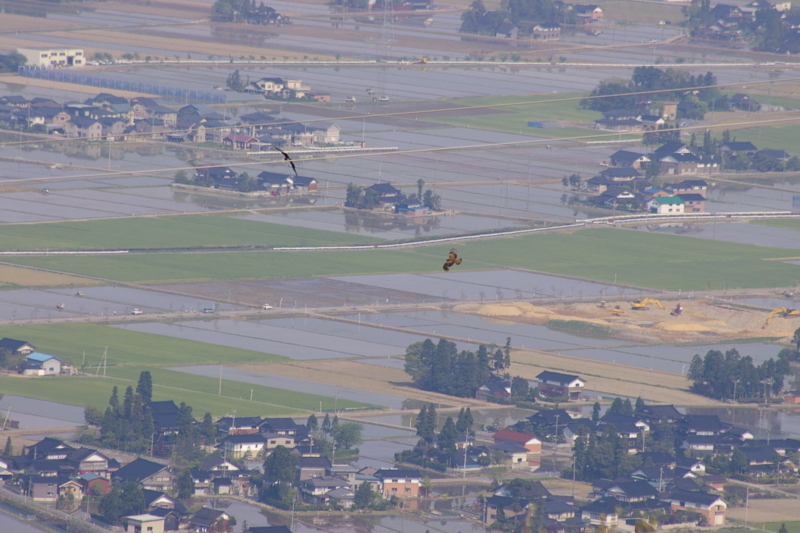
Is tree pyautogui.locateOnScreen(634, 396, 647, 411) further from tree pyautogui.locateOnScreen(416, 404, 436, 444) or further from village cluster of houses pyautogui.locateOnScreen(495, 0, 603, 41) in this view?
village cluster of houses pyautogui.locateOnScreen(495, 0, 603, 41)

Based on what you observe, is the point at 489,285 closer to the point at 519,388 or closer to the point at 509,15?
the point at 519,388

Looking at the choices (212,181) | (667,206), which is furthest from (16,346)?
(667,206)

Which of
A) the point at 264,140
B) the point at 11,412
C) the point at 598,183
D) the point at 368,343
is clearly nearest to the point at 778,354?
the point at 368,343

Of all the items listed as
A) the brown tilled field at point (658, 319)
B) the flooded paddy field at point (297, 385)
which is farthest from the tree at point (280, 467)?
the brown tilled field at point (658, 319)

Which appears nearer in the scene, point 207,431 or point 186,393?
point 207,431

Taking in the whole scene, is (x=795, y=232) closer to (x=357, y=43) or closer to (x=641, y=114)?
(x=641, y=114)

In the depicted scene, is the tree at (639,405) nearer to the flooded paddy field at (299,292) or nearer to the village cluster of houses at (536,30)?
the flooded paddy field at (299,292)
